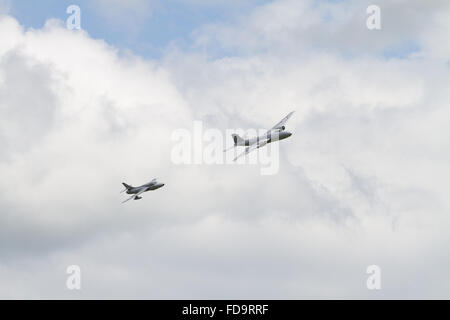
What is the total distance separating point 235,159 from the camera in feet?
592
